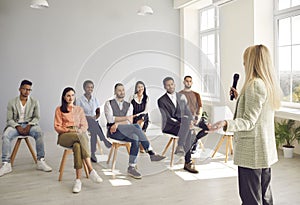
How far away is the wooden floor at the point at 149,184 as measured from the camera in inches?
115

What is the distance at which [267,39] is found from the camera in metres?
5.01

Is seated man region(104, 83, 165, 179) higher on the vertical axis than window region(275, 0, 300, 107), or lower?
lower

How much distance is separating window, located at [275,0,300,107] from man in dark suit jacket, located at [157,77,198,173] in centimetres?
209

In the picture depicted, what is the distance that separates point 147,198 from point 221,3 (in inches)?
146

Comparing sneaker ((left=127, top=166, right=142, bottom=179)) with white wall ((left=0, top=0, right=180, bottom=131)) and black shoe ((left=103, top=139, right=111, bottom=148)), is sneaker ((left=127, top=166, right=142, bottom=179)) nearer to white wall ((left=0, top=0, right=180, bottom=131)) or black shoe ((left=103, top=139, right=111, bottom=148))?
black shoe ((left=103, top=139, right=111, bottom=148))

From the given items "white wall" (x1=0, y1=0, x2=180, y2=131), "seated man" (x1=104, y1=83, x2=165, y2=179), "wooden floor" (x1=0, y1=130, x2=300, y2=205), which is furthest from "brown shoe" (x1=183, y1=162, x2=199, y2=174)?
"white wall" (x1=0, y1=0, x2=180, y2=131)

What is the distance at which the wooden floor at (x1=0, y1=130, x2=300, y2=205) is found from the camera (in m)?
2.92

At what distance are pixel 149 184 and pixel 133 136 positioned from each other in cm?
49

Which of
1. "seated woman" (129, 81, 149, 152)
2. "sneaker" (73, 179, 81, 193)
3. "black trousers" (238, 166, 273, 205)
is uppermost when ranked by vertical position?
"seated woman" (129, 81, 149, 152)

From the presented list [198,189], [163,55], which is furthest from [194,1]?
[198,189]

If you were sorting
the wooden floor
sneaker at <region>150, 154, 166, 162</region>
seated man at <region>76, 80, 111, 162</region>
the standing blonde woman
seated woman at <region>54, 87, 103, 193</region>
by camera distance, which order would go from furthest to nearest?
sneaker at <region>150, 154, 166, 162</region> → seated man at <region>76, 80, 111, 162</region> → seated woman at <region>54, 87, 103, 193</region> → the wooden floor → the standing blonde woman

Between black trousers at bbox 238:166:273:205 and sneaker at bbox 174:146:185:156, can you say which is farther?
sneaker at bbox 174:146:185:156

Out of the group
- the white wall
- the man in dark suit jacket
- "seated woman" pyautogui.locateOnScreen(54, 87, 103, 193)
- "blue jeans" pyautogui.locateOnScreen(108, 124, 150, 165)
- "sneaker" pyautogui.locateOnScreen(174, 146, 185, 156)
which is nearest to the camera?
the man in dark suit jacket

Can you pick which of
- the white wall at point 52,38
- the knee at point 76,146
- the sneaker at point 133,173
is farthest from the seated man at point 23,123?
the white wall at point 52,38
